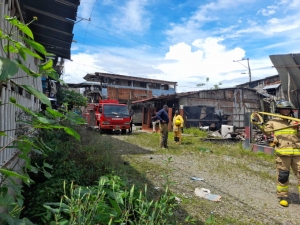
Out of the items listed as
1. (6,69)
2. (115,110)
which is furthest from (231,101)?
(6,69)

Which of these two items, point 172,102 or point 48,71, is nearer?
point 48,71

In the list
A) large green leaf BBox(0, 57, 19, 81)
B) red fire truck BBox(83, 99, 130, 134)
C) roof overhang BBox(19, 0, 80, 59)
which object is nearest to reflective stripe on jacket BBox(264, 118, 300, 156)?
roof overhang BBox(19, 0, 80, 59)

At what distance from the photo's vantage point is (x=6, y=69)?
3.10 ft

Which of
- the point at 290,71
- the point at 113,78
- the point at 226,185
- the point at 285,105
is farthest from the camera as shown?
the point at 113,78

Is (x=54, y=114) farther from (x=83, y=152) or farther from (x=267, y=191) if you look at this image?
(x=267, y=191)

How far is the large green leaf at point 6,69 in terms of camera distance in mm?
927

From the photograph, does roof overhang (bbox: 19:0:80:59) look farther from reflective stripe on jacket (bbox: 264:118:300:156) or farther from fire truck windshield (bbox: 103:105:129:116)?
fire truck windshield (bbox: 103:105:129:116)

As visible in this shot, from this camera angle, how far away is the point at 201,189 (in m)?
A: 4.57

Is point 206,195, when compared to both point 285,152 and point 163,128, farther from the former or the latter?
point 163,128

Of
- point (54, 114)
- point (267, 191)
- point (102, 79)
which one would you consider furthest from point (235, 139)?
point (102, 79)

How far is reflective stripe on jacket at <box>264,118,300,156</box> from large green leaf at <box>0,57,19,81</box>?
4.28 m

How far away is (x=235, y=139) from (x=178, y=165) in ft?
20.1

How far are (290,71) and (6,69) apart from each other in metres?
8.32

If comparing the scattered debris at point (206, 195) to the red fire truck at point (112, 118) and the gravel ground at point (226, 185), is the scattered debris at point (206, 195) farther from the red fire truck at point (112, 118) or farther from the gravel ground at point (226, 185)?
the red fire truck at point (112, 118)
